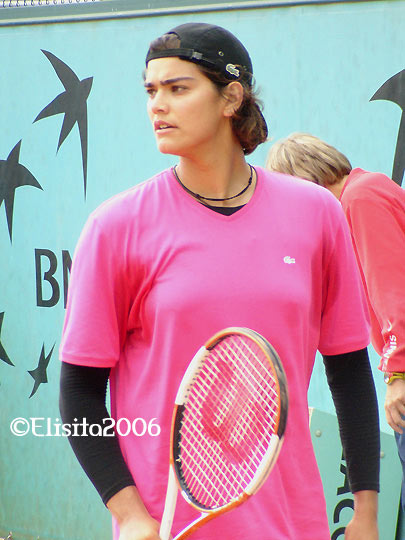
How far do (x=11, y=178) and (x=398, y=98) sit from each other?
2.00 m

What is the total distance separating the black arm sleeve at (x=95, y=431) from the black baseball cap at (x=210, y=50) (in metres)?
0.67

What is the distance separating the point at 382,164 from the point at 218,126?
217cm

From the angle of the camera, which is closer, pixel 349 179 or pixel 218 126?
pixel 218 126

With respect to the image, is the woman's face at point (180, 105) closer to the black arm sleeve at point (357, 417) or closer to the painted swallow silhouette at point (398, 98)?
the black arm sleeve at point (357, 417)

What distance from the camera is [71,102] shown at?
4.79m

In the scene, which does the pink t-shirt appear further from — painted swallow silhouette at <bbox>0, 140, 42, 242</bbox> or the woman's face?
painted swallow silhouette at <bbox>0, 140, 42, 242</bbox>

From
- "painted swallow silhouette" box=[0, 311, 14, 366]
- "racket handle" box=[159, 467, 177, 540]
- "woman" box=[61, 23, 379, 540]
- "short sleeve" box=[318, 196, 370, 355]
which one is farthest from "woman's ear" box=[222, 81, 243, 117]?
"painted swallow silhouette" box=[0, 311, 14, 366]

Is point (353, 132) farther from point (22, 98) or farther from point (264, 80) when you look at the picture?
point (22, 98)

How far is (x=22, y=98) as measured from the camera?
4926 mm

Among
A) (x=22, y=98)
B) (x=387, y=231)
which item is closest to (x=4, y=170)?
(x=22, y=98)

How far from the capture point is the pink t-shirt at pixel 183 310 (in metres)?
1.94

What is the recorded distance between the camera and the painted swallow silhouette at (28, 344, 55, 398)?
4887 mm

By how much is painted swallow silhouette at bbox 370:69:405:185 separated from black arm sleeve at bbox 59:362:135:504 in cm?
243

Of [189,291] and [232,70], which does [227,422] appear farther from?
[232,70]
